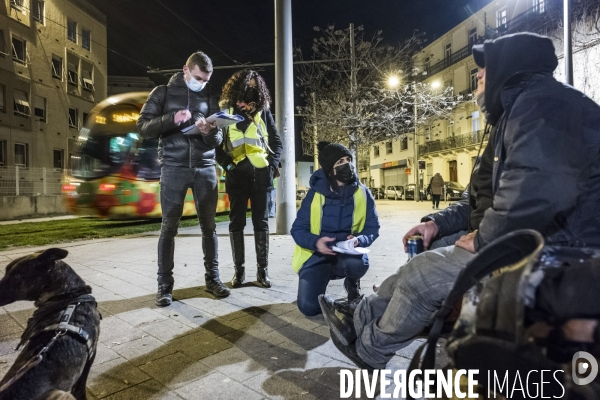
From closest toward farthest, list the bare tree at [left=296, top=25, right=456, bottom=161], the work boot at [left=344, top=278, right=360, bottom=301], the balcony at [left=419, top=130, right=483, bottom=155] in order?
the work boot at [left=344, top=278, right=360, bottom=301]
the bare tree at [left=296, top=25, right=456, bottom=161]
the balcony at [left=419, top=130, right=483, bottom=155]

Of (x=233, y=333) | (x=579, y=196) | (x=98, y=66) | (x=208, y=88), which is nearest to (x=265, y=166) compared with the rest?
(x=208, y=88)

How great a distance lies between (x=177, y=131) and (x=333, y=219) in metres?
1.80

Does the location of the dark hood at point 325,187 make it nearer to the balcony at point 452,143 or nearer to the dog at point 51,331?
the dog at point 51,331

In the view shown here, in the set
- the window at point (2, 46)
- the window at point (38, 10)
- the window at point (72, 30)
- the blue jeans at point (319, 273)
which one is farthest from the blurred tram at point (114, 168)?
the window at point (72, 30)

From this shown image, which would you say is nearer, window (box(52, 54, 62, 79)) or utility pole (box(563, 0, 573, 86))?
utility pole (box(563, 0, 573, 86))

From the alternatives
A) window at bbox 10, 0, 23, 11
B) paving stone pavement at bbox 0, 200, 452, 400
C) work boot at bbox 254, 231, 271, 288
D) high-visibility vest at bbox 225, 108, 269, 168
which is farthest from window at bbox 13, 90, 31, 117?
work boot at bbox 254, 231, 271, 288

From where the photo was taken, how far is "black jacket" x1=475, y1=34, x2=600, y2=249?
142 centimetres

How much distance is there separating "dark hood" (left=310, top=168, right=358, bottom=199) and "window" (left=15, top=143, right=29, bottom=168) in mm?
28960

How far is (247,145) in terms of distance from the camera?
4309mm

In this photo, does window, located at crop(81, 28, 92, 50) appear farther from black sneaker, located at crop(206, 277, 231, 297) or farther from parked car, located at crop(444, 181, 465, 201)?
black sneaker, located at crop(206, 277, 231, 297)

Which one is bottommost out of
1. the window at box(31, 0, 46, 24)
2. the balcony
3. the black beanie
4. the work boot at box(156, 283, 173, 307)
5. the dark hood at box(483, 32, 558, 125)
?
the work boot at box(156, 283, 173, 307)

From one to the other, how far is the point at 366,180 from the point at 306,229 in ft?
180

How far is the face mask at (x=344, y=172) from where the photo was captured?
3240 mm

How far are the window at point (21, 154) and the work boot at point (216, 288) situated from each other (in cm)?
2778
